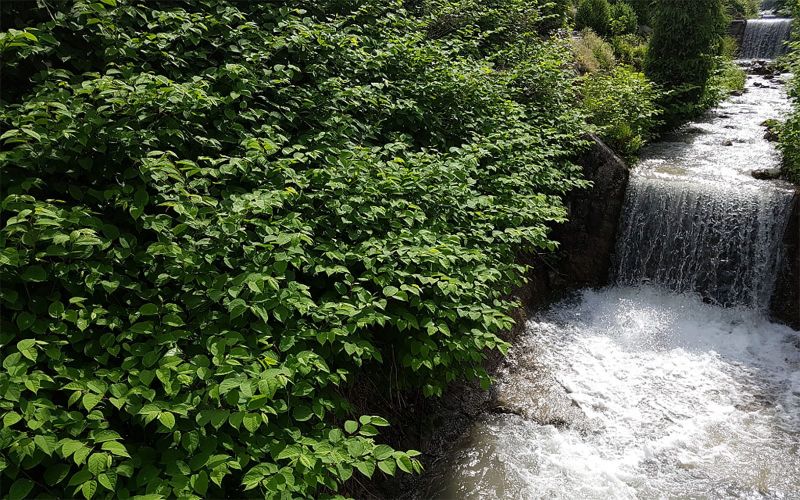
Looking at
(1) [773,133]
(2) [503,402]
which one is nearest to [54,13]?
(2) [503,402]

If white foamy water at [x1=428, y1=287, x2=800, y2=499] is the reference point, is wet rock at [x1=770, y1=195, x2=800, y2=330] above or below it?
above

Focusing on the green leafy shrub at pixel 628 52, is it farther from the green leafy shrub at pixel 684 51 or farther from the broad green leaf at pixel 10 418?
the broad green leaf at pixel 10 418

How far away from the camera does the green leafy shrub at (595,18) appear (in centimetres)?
1382

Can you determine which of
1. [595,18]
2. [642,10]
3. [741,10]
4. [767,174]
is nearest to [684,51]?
[595,18]

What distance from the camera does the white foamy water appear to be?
399 centimetres

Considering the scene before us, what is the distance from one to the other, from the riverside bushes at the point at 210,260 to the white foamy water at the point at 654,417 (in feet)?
4.13

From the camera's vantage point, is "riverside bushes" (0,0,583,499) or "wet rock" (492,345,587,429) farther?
"wet rock" (492,345,587,429)

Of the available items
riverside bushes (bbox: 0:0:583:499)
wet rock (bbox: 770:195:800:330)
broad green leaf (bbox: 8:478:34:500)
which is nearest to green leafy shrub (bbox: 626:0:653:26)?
wet rock (bbox: 770:195:800:330)

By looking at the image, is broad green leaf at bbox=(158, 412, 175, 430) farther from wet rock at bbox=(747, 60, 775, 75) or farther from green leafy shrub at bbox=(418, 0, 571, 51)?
wet rock at bbox=(747, 60, 775, 75)

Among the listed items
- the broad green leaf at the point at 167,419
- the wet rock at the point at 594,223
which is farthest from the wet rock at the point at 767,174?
the broad green leaf at the point at 167,419

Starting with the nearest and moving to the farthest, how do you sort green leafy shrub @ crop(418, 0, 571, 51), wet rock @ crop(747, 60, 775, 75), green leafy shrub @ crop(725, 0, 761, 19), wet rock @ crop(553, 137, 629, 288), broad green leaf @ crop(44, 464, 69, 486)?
broad green leaf @ crop(44, 464, 69, 486) < wet rock @ crop(553, 137, 629, 288) < green leafy shrub @ crop(418, 0, 571, 51) < wet rock @ crop(747, 60, 775, 75) < green leafy shrub @ crop(725, 0, 761, 19)

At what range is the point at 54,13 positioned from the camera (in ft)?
11.3

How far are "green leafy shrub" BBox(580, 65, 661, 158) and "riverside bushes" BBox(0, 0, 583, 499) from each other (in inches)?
167

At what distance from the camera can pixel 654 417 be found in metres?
4.75
